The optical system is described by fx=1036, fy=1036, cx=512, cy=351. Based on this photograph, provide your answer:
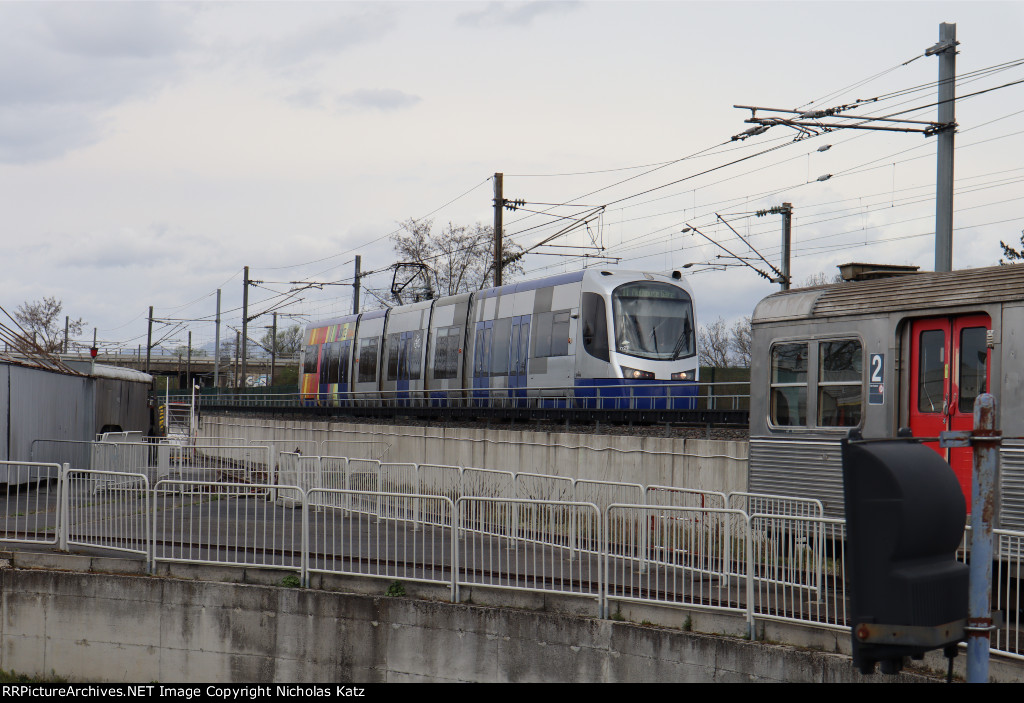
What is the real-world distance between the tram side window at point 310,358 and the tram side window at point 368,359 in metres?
5.38

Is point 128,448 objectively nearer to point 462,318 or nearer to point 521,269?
point 462,318

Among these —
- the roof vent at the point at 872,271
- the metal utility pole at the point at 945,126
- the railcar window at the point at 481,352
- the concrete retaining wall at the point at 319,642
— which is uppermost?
the metal utility pole at the point at 945,126

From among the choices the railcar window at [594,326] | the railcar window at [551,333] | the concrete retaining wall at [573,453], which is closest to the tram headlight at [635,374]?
the railcar window at [594,326]

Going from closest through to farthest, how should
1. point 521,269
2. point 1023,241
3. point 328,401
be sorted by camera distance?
point 1023,241, point 328,401, point 521,269

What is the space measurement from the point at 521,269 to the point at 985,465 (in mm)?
53592

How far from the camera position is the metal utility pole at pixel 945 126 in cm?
1483

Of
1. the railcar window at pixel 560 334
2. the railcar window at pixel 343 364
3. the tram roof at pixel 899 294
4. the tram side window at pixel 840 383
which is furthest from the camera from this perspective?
the railcar window at pixel 343 364

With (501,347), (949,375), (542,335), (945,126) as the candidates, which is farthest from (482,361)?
(949,375)

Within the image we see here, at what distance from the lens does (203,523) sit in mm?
14375

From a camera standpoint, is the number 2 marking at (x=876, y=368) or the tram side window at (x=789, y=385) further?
the tram side window at (x=789, y=385)

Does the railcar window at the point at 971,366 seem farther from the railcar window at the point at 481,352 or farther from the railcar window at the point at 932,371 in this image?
the railcar window at the point at 481,352

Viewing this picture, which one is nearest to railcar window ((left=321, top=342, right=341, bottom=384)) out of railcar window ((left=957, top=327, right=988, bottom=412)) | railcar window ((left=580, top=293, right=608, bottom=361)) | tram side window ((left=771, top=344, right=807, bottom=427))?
railcar window ((left=580, top=293, right=608, bottom=361))

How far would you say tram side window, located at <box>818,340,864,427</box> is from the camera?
12.2m
